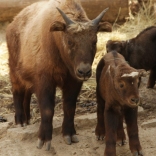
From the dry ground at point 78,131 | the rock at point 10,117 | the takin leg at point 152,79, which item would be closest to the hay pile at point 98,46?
the dry ground at point 78,131

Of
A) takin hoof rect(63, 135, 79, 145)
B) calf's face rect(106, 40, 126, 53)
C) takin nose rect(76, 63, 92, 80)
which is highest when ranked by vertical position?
takin nose rect(76, 63, 92, 80)

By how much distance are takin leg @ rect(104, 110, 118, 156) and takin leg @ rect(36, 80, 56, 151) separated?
957 mm

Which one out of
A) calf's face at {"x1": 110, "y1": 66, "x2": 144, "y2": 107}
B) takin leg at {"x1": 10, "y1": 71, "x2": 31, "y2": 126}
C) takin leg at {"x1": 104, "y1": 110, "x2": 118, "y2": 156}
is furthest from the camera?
takin leg at {"x1": 10, "y1": 71, "x2": 31, "y2": 126}

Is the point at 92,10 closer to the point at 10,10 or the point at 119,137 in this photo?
the point at 10,10

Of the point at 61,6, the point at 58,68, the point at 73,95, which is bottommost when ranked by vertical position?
the point at 73,95

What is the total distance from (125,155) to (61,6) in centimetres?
219

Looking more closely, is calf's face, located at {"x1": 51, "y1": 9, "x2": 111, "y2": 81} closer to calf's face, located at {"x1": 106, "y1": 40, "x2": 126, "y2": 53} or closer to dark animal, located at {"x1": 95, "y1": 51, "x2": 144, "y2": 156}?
dark animal, located at {"x1": 95, "y1": 51, "x2": 144, "y2": 156}

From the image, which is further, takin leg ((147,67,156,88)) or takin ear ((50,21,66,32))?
takin leg ((147,67,156,88))

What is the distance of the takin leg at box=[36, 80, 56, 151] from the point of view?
661 centimetres

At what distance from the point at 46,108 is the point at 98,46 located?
452 cm

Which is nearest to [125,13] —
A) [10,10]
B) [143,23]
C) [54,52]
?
[143,23]

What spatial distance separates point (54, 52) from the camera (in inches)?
258

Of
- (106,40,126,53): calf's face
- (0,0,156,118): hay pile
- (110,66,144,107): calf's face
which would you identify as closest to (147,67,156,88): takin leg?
(0,0,156,118): hay pile

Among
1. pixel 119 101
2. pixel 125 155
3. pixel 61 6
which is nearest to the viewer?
pixel 119 101
